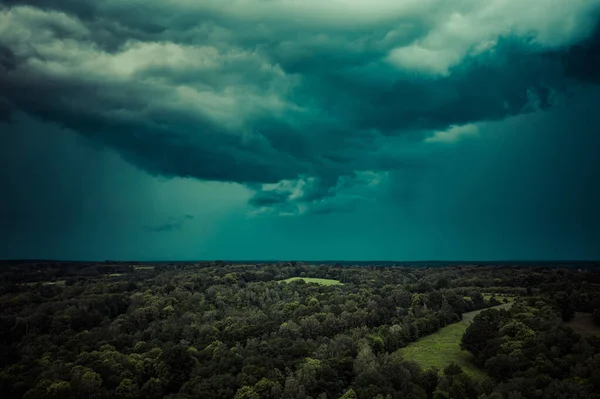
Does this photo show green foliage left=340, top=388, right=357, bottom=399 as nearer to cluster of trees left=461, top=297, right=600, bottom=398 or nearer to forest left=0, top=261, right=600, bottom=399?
forest left=0, top=261, right=600, bottom=399

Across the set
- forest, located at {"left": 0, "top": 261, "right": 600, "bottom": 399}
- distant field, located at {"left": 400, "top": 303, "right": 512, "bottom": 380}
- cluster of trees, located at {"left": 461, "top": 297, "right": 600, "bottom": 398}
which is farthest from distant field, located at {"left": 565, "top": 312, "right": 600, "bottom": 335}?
distant field, located at {"left": 400, "top": 303, "right": 512, "bottom": 380}

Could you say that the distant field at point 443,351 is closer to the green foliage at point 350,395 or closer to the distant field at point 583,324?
the green foliage at point 350,395

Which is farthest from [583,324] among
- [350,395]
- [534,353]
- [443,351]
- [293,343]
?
[293,343]

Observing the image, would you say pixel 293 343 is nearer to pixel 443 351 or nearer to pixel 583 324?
pixel 443 351

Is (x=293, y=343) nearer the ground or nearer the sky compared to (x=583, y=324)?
nearer the ground

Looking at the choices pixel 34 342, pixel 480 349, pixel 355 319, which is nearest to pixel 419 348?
pixel 480 349

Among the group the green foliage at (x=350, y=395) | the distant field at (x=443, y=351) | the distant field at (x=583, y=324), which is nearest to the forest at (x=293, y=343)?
the green foliage at (x=350, y=395)
